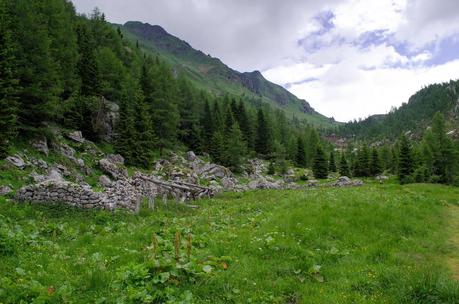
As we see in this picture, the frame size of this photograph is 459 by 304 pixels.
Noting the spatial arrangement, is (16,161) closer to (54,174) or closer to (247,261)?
(54,174)

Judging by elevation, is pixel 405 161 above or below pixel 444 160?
below

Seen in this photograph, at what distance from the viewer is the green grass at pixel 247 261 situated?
7.55 meters

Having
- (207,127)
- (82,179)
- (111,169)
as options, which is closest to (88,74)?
(111,169)

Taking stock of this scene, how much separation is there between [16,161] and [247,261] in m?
25.0

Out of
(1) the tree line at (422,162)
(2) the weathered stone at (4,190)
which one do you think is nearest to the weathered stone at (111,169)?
(2) the weathered stone at (4,190)

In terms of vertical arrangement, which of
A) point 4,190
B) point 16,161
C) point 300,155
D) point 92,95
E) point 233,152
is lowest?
point 4,190

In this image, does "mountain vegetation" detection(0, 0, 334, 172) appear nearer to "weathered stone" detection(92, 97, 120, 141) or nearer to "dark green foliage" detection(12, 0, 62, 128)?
"dark green foliage" detection(12, 0, 62, 128)

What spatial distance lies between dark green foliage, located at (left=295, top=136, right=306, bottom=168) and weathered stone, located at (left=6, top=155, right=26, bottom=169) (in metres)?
84.3

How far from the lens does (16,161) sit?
2730 centimetres

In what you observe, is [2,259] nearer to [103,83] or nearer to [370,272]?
[370,272]

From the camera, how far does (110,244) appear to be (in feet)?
38.4

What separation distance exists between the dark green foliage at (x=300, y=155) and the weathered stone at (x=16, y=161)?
84316 mm

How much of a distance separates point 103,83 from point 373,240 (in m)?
53.0

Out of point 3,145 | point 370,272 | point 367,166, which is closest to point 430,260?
point 370,272
